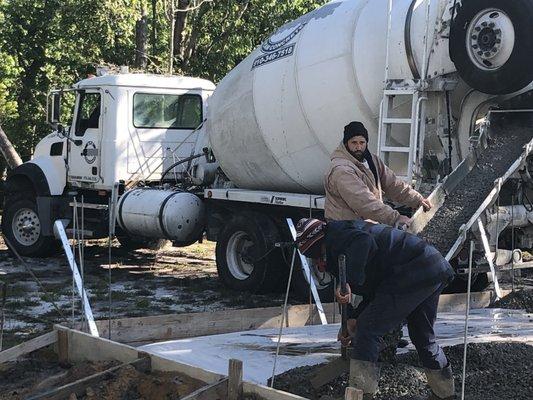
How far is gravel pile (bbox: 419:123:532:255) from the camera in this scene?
8148 mm

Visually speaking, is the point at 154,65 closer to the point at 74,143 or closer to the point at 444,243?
the point at 74,143

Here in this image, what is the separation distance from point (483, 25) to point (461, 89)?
3.01 feet

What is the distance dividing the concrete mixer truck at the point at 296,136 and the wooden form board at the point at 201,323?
77cm

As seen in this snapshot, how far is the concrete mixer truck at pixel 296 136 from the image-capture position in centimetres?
895

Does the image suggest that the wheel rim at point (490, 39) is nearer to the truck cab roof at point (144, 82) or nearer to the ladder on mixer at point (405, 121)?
the ladder on mixer at point (405, 121)

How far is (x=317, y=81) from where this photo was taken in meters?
10.7

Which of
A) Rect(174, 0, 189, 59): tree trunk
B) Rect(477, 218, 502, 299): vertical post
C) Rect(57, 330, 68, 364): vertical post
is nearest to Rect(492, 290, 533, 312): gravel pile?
Rect(477, 218, 502, 299): vertical post

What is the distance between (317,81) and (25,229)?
Result: 7.23 m

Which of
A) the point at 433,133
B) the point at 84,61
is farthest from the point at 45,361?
the point at 84,61

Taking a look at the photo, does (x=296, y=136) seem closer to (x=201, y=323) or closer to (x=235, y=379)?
(x=201, y=323)

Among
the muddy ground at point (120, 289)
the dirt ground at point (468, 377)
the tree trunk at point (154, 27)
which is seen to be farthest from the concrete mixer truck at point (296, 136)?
the tree trunk at point (154, 27)

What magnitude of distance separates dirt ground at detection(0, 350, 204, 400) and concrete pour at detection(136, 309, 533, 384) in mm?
406

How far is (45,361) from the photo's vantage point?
7113 mm

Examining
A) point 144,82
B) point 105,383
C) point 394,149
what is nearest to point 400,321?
point 105,383
